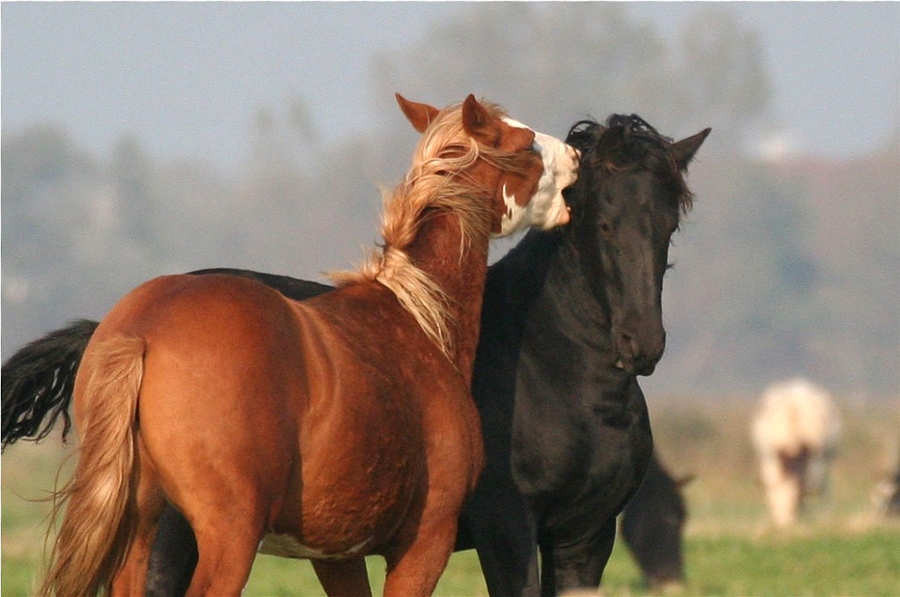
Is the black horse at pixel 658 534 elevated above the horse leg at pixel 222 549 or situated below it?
below

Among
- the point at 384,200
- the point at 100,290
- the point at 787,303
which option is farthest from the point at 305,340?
the point at 787,303

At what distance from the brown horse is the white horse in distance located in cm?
1861

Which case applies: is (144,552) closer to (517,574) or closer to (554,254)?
(517,574)

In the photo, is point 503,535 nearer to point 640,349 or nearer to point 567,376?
point 567,376

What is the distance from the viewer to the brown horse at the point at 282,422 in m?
4.00

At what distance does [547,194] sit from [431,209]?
1.76 ft

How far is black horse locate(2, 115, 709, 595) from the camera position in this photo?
5293mm

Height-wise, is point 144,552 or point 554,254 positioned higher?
point 554,254

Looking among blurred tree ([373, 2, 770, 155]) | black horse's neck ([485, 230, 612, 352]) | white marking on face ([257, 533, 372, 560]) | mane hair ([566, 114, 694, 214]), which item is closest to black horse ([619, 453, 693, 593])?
black horse's neck ([485, 230, 612, 352])

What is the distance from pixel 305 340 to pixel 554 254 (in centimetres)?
182

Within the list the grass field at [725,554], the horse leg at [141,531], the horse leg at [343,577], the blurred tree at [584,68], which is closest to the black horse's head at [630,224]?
the horse leg at [343,577]

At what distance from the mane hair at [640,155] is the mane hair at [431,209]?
1.30 ft

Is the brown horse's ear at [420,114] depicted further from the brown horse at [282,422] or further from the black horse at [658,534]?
the black horse at [658,534]

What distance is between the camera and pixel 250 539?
13.2 feet
